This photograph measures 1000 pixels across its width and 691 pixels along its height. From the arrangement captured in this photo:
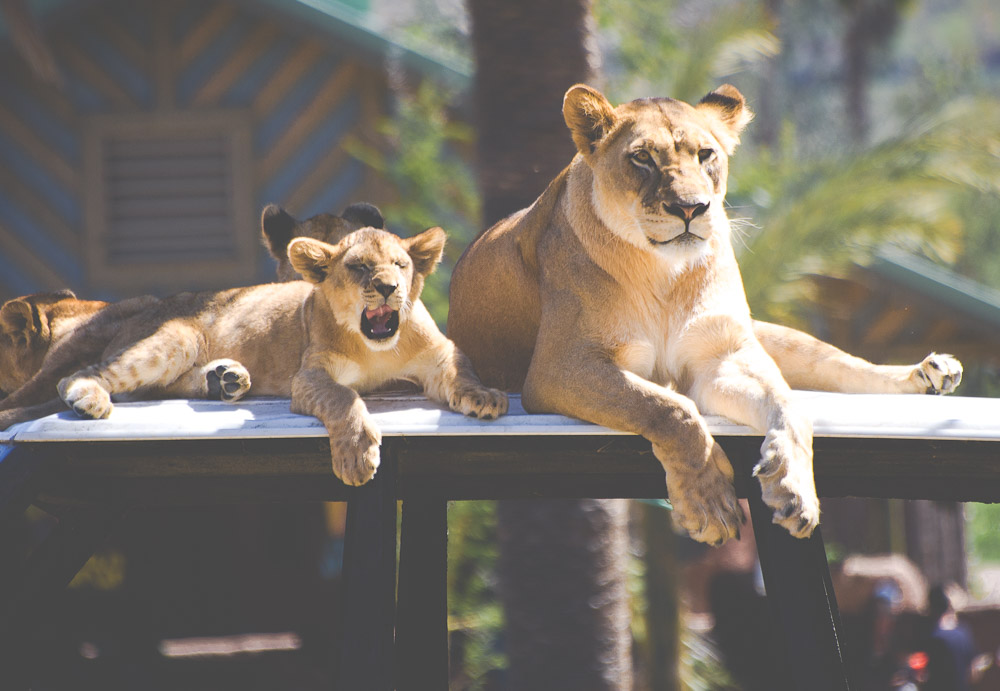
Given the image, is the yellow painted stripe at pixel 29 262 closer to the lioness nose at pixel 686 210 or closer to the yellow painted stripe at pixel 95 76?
the yellow painted stripe at pixel 95 76

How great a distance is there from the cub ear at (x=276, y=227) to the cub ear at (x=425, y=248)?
34.3 inches

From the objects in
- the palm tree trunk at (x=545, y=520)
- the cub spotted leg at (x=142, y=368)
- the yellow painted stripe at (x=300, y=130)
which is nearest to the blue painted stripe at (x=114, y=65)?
the yellow painted stripe at (x=300, y=130)

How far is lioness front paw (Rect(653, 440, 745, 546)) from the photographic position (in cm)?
272

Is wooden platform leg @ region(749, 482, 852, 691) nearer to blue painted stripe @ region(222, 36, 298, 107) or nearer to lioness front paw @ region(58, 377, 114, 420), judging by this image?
lioness front paw @ region(58, 377, 114, 420)

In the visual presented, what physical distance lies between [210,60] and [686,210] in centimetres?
750

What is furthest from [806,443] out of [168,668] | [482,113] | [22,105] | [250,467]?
[22,105]

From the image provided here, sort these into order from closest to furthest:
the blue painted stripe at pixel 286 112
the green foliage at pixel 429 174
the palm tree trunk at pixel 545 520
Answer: the palm tree trunk at pixel 545 520 → the green foliage at pixel 429 174 → the blue painted stripe at pixel 286 112

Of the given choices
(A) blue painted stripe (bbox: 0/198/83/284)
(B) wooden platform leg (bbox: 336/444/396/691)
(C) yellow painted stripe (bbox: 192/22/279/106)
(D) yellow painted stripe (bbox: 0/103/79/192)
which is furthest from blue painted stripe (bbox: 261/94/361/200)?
(B) wooden platform leg (bbox: 336/444/396/691)

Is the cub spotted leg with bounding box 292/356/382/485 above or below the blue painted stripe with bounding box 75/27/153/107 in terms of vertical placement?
below

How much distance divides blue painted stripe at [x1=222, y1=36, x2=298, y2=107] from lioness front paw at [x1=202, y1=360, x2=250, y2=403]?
256 inches

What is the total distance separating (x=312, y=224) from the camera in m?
4.19

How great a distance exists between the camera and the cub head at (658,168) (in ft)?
10.2

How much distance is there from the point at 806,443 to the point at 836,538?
13.9 meters

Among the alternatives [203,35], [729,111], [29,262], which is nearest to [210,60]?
[203,35]
